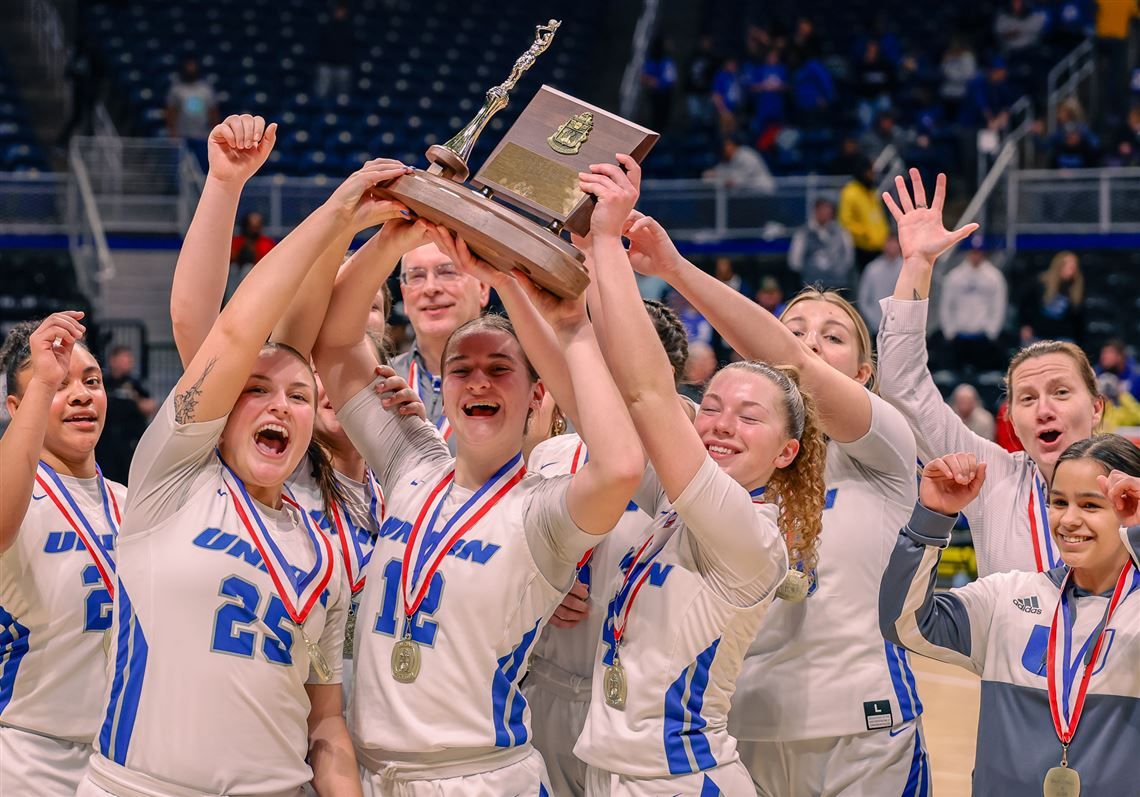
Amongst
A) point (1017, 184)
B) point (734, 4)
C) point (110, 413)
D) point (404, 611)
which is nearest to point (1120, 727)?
point (404, 611)

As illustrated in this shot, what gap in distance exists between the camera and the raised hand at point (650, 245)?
134 inches

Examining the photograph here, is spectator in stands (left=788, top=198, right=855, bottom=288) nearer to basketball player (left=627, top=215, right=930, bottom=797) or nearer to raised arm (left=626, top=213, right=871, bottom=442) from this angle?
basketball player (left=627, top=215, right=930, bottom=797)

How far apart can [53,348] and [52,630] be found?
28.3 inches

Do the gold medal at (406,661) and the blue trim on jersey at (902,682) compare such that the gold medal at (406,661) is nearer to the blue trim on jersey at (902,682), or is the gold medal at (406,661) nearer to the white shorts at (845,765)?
the white shorts at (845,765)

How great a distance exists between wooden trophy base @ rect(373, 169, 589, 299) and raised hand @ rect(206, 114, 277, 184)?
40 centimetres

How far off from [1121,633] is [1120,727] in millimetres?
217

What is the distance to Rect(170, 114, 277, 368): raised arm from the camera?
3158mm

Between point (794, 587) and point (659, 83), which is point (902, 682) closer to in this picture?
point (794, 587)

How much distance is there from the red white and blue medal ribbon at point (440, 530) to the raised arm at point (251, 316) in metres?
0.52

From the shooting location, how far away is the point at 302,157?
48.4 ft

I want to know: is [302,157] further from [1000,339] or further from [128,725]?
[128,725]

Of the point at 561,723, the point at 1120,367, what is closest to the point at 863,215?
the point at 1120,367

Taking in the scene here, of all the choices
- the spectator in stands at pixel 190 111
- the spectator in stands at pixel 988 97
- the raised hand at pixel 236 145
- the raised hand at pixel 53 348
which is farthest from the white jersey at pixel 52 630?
the spectator in stands at pixel 988 97

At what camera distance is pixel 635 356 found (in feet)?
9.72
